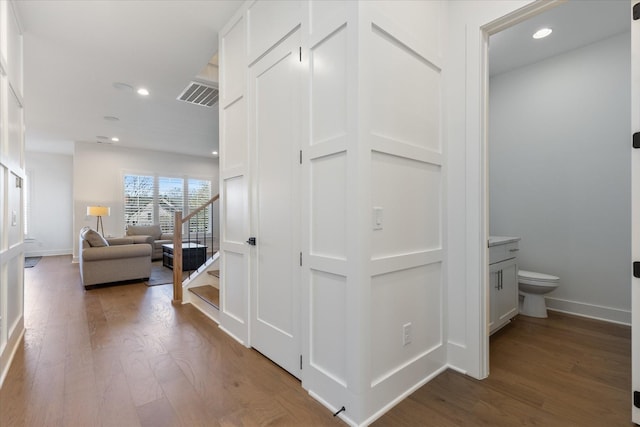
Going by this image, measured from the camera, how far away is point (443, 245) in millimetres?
2135

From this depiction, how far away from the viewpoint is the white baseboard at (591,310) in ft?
9.57

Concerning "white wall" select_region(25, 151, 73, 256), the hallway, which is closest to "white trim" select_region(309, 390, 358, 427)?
the hallway

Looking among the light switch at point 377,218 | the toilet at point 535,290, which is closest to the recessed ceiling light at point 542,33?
the toilet at point 535,290

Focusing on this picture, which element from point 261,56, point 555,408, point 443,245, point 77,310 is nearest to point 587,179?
point 443,245

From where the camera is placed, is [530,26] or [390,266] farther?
[530,26]

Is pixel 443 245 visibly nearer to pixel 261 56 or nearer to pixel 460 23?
pixel 460 23

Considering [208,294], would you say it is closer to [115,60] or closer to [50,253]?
[115,60]

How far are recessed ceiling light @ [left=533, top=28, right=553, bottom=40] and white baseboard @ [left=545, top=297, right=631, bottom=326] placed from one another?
2.76 m

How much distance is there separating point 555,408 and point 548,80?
10.9 feet

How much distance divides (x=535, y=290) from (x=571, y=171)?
4.39 feet

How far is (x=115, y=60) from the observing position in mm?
3350

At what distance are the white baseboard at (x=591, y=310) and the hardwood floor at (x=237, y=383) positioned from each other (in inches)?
5.3

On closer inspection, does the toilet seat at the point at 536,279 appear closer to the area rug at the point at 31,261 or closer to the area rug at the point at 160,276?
the area rug at the point at 160,276

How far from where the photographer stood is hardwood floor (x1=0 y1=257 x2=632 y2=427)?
1626 mm
